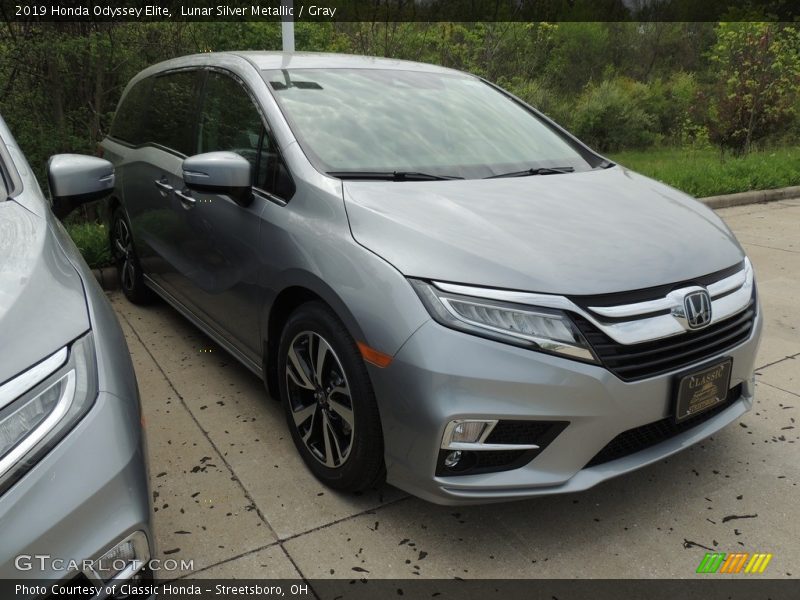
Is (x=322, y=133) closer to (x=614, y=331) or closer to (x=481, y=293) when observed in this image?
(x=481, y=293)

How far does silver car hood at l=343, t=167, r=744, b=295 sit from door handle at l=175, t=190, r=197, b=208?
3.63 ft

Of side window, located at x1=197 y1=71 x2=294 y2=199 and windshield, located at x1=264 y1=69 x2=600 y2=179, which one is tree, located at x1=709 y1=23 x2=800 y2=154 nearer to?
windshield, located at x1=264 y1=69 x2=600 y2=179

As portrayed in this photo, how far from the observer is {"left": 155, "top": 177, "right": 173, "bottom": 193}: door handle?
354 cm

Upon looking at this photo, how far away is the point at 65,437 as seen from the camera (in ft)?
4.47

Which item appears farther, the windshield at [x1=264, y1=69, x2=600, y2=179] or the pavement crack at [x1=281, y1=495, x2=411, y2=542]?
the windshield at [x1=264, y1=69, x2=600, y2=179]

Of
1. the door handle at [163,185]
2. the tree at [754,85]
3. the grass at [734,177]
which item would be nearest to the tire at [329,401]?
the door handle at [163,185]

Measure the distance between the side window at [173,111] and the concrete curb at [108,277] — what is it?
1.33 metres

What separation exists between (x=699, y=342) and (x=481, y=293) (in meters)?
0.78

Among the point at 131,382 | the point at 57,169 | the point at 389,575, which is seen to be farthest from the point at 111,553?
the point at 57,169

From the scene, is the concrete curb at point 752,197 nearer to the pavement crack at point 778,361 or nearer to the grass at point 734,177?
the grass at point 734,177

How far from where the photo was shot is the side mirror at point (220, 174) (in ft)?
8.75

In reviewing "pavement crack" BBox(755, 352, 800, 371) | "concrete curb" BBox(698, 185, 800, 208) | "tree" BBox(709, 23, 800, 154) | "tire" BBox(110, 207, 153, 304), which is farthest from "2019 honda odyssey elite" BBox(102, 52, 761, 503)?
"tree" BBox(709, 23, 800, 154)

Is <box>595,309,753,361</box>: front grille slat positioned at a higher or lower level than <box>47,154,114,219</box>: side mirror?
lower

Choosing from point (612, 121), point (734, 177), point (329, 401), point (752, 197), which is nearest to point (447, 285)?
point (329, 401)
